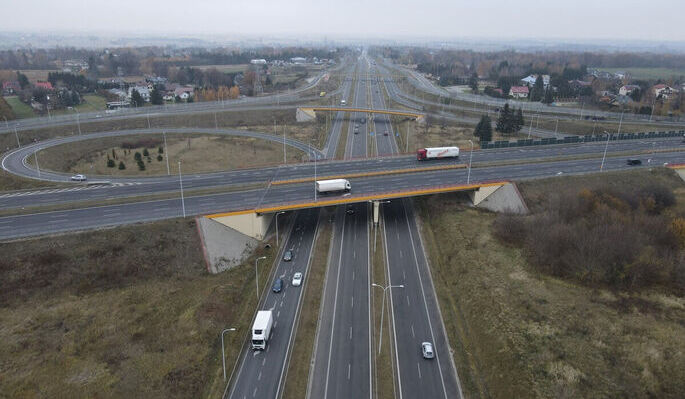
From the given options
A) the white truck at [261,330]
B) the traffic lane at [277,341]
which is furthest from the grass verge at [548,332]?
the white truck at [261,330]

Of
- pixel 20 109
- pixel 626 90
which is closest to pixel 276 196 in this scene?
pixel 20 109

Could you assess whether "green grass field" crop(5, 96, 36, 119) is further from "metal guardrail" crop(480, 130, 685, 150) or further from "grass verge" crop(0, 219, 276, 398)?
"metal guardrail" crop(480, 130, 685, 150)

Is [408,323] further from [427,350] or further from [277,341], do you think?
[277,341]

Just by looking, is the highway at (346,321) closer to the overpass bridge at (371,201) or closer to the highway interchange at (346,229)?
the highway interchange at (346,229)

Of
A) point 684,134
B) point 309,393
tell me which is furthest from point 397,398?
point 684,134

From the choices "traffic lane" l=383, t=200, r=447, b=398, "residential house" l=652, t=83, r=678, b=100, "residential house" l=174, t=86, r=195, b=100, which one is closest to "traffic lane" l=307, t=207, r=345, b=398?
"traffic lane" l=383, t=200, r=447, b=398
